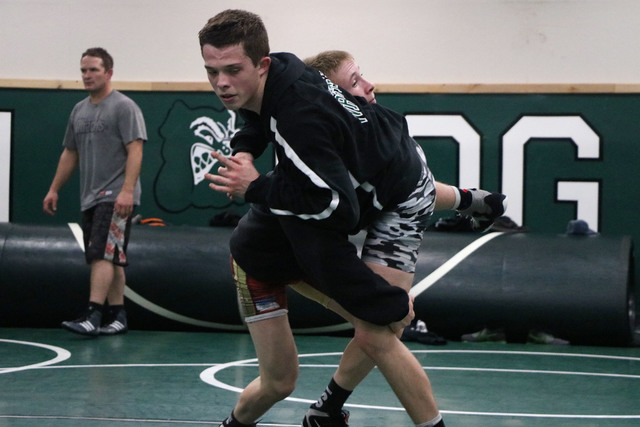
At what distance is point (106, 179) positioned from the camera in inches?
268

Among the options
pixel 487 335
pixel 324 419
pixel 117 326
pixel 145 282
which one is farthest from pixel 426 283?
pixel 324 419

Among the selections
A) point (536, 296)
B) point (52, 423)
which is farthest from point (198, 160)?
point (52, 423)

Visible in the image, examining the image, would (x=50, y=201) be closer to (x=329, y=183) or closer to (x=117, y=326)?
(x=117, y=326)

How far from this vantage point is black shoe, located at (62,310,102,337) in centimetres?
637

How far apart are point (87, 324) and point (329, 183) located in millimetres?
3926

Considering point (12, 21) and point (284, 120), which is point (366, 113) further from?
point (12, 21)

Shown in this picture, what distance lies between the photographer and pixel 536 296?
6.72 metres

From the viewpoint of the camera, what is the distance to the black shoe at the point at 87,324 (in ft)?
20.9

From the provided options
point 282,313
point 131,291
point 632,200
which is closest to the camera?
point 282,313

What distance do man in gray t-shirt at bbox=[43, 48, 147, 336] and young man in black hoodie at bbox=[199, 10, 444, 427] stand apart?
11.5ft

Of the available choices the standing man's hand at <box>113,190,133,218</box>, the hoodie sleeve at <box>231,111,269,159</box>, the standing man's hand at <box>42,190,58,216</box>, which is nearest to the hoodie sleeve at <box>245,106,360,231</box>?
the hoodie sleeve at <box>231,111,269,159</box>

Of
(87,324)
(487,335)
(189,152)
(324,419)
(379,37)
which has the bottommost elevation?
(487,335)

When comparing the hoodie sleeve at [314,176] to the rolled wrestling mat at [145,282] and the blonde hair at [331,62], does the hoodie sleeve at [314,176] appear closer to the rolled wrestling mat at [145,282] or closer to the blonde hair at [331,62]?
the blonde hair at [331,62]

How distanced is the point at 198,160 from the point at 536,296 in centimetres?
329
